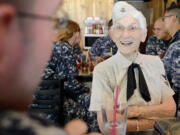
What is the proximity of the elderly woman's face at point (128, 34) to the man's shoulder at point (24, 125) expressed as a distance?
95 centimetres

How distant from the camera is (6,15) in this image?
0.20 m

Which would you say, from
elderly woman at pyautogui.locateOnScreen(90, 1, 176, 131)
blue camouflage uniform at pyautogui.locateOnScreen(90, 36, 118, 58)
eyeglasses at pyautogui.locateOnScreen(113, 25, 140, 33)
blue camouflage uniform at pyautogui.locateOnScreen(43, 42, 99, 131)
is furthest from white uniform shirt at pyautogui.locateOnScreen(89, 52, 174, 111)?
blue camouflage uniform at pyautogui.locateOnScreen(90, 36, 118, 58)

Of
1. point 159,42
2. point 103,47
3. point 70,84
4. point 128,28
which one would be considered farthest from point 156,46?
point 128,28

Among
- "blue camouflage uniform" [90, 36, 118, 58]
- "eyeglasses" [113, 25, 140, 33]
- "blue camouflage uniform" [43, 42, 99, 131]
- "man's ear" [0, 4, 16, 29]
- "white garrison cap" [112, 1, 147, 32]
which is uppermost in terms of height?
"white garrison cap" [112, 1, 147, 32]

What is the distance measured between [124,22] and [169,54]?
76 centimetres

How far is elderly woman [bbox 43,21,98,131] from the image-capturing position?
1.83m

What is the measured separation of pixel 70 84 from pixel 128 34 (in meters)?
0.98

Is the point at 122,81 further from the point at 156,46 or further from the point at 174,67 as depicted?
the point at 156,46

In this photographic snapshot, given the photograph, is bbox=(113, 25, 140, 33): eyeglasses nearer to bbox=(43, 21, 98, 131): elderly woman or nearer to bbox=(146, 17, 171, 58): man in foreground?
bbox=(43, 21, 98, 131): elderly woman

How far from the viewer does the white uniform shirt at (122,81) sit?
43.3 inches

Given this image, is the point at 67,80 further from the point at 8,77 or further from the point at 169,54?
the point at 8,77

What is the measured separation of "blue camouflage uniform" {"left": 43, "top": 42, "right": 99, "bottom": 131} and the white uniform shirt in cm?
71

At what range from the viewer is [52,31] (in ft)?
0.82

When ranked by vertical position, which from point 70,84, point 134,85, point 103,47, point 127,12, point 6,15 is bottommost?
point 70,84
